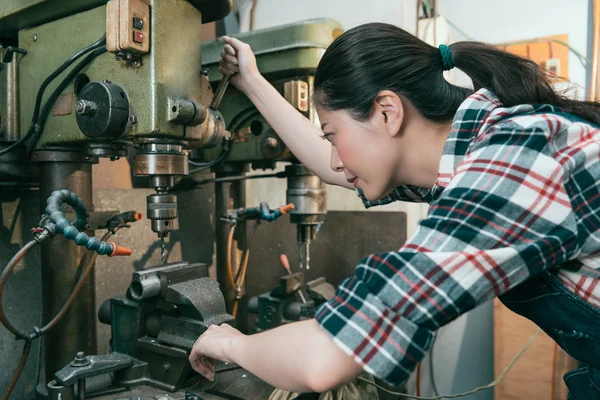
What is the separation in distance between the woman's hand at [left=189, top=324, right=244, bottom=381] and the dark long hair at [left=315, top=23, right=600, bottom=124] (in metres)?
0.43

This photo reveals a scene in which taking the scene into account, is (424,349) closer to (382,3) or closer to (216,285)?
(216,285)

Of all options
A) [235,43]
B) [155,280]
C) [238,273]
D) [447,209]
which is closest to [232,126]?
[235,43]

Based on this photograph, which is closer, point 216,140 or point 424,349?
point 424,349

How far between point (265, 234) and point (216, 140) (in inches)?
33.6

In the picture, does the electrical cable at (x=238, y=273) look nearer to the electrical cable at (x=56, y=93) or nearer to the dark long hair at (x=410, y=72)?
the electrical cable at (x=56, y=93)

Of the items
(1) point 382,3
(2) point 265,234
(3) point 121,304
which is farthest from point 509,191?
(1) point 382,3

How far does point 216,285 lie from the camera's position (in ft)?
3.53

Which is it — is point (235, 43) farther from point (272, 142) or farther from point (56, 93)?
point (56, 93)

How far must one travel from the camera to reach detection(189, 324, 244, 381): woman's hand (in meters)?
0.79

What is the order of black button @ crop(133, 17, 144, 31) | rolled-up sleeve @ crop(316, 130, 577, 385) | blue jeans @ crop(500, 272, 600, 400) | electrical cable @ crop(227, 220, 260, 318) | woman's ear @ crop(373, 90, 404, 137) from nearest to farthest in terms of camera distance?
rolled-up sleeve @ crop(316, 130, 577, 385), blue jeans @ crop(500, 272, 600, 400), woman's ear @ crop(373, 90, 404, 137), black button @ crop(133, 17, 144, 31), electrical cable @ crop(227, 220, 260, 318)

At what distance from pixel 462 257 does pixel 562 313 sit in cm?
28

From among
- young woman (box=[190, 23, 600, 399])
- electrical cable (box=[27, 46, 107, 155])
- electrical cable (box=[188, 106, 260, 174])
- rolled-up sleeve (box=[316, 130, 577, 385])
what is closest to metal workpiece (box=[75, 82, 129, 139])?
electrical cable (box=[27, 46, 107, 155])

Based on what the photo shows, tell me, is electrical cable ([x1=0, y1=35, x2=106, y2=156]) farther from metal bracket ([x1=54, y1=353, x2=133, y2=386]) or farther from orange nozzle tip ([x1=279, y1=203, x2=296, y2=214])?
orange nozzle tip ([x1=279, y1=203, x2=296, y2=214])

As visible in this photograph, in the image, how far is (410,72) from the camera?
820mm
